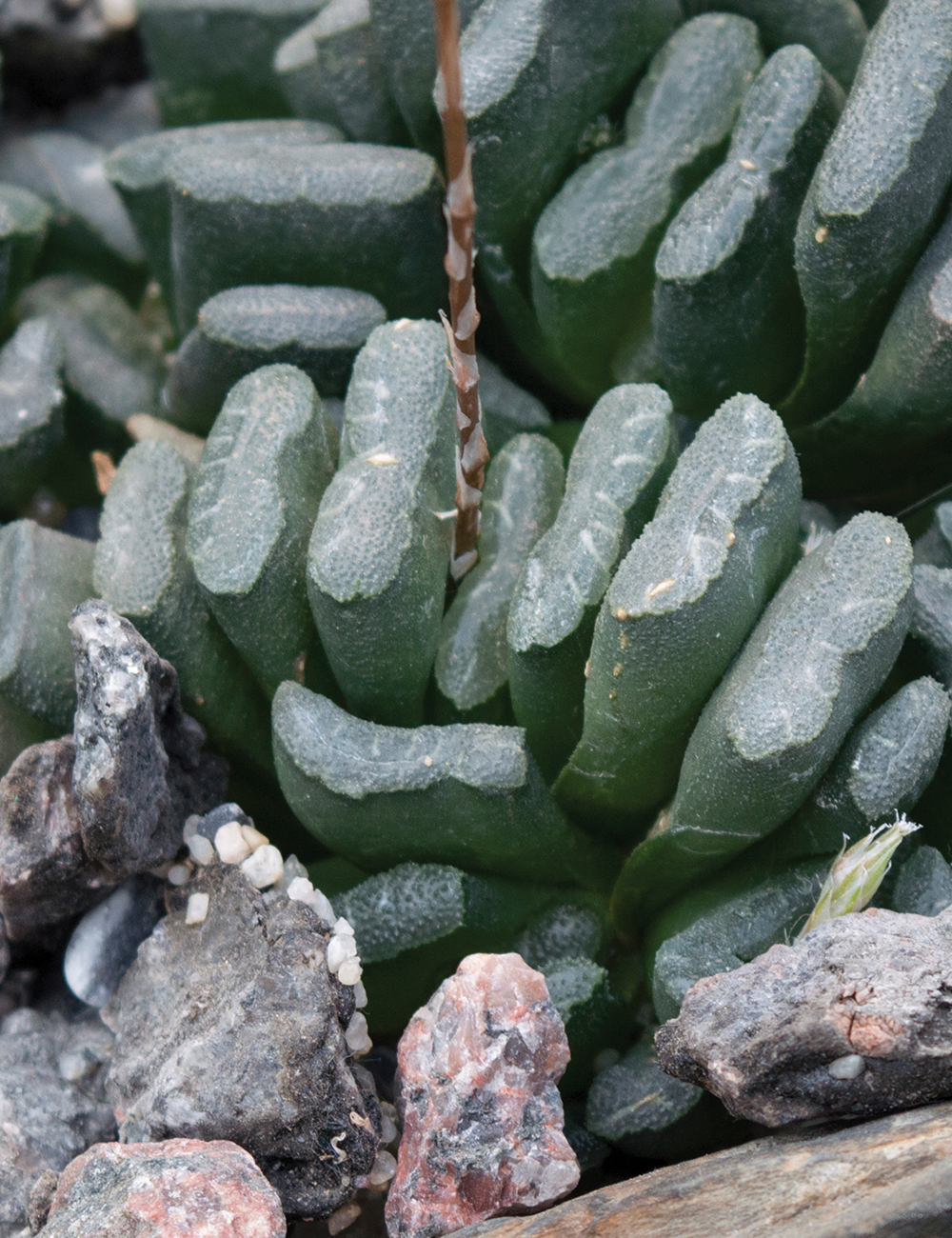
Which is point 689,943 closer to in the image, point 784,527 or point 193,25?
point 784,527

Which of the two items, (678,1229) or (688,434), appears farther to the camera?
(688,434)

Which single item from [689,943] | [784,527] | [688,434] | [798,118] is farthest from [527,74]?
[689,943]

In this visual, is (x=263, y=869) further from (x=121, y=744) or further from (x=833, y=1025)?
(x=833, y=1025)

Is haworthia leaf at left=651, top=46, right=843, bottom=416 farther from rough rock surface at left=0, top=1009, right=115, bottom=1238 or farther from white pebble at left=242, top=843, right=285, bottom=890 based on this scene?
rough rock surface at left=0, top=1009, right=115, bottom=1238

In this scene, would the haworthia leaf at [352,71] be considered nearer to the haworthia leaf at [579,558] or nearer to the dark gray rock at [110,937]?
the haworthia leaf at [579,558]

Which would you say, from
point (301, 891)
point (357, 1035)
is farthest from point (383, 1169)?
point (301, 891)

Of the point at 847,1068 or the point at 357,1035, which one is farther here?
the point at 357,1035
